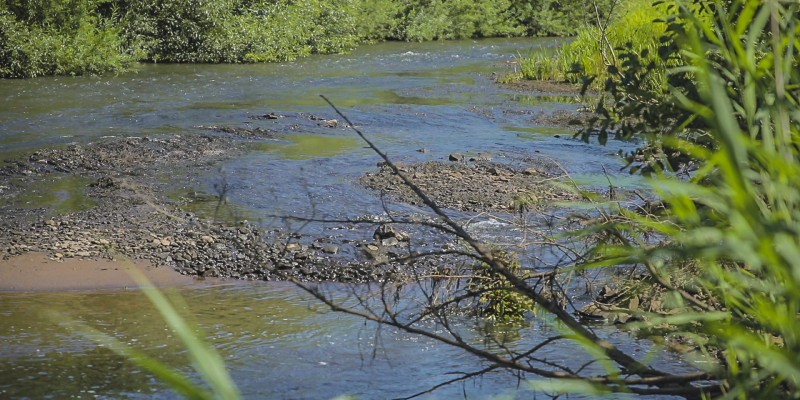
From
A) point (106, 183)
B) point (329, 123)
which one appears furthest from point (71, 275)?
point (329, 123)

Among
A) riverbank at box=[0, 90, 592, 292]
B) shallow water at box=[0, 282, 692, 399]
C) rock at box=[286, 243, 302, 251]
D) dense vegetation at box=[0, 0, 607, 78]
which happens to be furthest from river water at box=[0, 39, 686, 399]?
dense vegetation at box=[0, 0, 607, 78]

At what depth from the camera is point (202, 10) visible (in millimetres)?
21359

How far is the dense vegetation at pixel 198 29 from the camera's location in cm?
1753

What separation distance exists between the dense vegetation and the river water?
0.72m

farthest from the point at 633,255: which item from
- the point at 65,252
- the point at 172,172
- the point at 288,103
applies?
the point at 288,103

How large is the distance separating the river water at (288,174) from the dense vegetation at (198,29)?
72 cm

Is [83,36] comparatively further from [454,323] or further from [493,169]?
[454,323]

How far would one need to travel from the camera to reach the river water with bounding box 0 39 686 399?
4.73m

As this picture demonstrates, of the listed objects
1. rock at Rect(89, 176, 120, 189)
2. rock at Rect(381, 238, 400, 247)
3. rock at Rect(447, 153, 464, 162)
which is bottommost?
rock at Rect(447, 153, 464, 162)

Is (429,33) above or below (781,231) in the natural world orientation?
below

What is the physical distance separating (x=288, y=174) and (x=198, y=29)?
1239cm

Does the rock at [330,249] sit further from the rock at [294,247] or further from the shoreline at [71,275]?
the shoreline at [71,275]

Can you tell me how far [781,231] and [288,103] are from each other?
14.0m

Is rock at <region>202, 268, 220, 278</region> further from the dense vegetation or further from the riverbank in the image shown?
the dense vegetation
